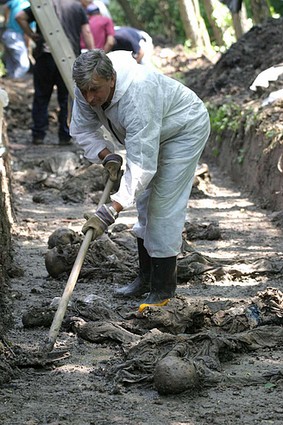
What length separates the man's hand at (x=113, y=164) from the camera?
6.28 meters

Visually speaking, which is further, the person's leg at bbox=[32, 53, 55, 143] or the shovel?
the person's leg at bbox=[32, 53, 55, 143]

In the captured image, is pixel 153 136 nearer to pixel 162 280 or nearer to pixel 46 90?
pixel 162 280

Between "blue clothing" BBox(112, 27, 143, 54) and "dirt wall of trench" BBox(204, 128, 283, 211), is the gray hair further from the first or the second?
"blue clothing" BBox(112, 27, 143, 54)

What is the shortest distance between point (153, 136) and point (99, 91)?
424mm

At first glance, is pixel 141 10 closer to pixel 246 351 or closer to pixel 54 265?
pixel 54 265

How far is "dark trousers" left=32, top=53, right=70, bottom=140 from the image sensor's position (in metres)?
13.9

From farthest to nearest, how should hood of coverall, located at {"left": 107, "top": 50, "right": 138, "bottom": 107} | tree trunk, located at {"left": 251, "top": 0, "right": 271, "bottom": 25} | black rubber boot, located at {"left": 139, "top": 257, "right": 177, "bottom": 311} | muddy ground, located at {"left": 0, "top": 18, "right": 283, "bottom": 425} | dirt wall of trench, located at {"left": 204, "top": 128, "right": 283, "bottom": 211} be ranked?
tree trunk, located at {"left": 251, "top": 0, "right": 271, "bottom": 25} < dirt wall of trench, located at {"left": 204, "top": 128, "right": 283, "bottom": 211} < black rubber boot, located at {"left": 139, "top": 257, "right": 177, "bottom": 311} < hood of coverall, located at {"left": 107, "top": 50, "right": 138, "bottom": 107} < muddy ground, located at {"left": 0, "top": 18, "right": 283, "bottom": 425}

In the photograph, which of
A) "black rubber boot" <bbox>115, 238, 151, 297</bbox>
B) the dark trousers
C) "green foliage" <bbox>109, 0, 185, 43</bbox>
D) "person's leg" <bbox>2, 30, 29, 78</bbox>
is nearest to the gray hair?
"black rubber boot" <bbox>115, 238, 151, 297</bbox>

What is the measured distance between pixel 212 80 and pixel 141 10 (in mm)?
11335

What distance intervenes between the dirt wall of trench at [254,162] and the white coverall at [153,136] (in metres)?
3.92

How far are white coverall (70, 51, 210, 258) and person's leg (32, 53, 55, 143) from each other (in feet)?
24.8

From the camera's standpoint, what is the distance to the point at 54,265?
7406mm

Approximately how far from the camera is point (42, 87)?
1422 centimetres

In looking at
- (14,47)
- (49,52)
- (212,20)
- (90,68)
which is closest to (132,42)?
(49,52)
